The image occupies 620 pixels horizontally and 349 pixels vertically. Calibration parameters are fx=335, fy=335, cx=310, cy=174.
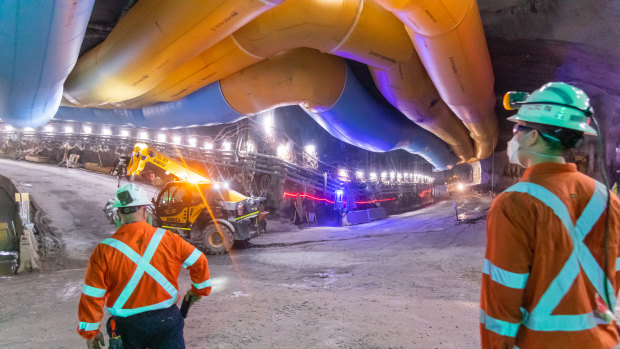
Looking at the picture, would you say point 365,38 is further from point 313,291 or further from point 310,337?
point 310,337

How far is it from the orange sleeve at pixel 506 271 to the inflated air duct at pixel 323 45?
4.51 metres

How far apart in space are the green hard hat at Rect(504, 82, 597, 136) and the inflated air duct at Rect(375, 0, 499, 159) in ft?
10.0

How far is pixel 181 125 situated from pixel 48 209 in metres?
5.43

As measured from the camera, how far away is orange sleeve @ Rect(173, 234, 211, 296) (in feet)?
7.23

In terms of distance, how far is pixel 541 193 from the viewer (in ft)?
4.34

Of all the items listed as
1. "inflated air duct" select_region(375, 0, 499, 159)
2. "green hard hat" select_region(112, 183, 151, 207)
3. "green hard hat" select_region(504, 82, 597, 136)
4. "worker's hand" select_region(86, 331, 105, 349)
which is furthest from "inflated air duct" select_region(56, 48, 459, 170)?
"green hard hat" select_region(504, 82, 597, 136)

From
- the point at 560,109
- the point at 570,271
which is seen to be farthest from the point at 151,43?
the point at 570,271

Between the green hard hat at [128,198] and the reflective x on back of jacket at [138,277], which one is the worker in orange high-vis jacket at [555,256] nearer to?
the reflective x on back of jacket at [138,277]

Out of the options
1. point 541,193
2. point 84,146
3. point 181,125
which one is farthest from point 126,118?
point 84,146

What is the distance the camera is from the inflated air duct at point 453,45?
4230 mm

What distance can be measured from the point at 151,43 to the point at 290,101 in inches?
128

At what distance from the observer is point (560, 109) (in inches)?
54.9

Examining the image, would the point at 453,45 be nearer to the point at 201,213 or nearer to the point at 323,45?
the point at 323,45

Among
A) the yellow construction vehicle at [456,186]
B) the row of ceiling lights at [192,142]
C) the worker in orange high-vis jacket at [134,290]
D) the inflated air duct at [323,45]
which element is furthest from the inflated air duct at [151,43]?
the yellow construction vehicle at [456,186]
